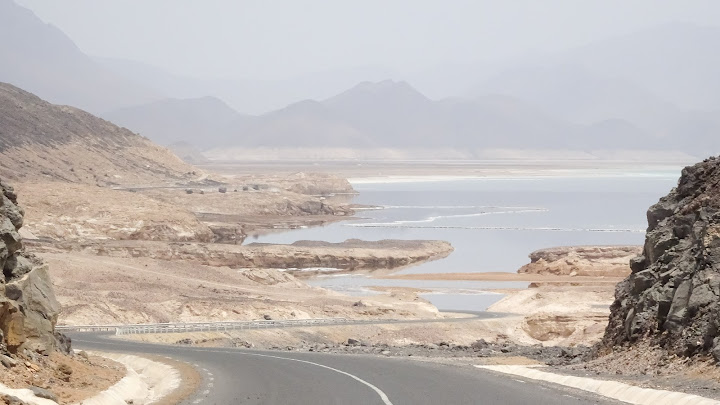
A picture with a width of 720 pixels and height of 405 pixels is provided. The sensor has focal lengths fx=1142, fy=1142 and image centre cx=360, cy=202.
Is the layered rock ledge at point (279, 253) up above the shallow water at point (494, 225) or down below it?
below

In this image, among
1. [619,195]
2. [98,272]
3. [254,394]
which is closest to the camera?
[254,394]

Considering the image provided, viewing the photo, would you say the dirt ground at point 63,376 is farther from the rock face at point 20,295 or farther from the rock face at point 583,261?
the rock face at point 583,261

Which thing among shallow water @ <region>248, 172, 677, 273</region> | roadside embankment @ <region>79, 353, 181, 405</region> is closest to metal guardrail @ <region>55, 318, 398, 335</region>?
roadside embankment @ <region>79, 353, 181, 405</region>

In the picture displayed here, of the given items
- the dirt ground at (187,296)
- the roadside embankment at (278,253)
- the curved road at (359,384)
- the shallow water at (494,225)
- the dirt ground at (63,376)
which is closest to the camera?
the dirt ground at (63,376)

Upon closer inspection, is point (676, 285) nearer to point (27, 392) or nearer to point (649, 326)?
point (649, 326)

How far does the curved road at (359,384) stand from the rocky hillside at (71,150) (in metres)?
109

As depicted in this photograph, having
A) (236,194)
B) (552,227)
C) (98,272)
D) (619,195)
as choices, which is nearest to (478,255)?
(552,227)

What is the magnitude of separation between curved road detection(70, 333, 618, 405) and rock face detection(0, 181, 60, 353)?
2793 mm

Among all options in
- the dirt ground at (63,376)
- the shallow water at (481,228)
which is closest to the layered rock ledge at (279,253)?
the shallow water at (481,228)

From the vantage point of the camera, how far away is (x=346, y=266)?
87875mm

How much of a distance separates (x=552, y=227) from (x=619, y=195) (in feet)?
217

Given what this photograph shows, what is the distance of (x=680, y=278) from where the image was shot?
72.2 ft

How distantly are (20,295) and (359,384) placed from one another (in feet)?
21.4

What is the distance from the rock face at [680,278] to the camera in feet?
66.4
